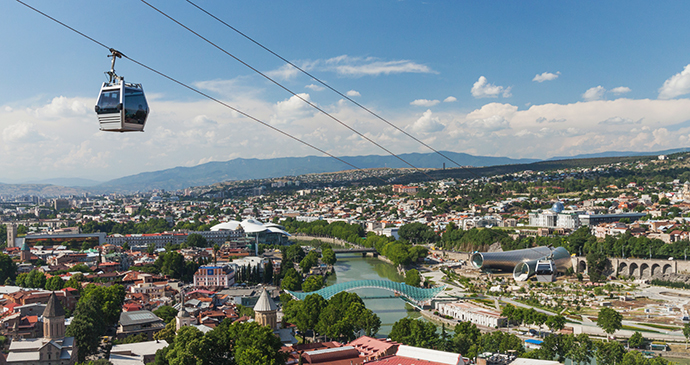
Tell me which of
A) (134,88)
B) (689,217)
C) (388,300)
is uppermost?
(134,88)

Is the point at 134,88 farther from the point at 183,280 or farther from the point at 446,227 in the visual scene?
the point at 446,227

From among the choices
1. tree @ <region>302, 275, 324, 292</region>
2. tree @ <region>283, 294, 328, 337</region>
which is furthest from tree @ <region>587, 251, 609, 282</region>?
tree @ <region>283, 294, 328, 337</region>

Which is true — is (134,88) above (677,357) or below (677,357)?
above

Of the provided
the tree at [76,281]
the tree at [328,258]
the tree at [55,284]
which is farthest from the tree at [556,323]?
the tree at [328,258]

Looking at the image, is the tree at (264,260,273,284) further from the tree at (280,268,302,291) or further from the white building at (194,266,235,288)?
the white building at (194,266,235,288)

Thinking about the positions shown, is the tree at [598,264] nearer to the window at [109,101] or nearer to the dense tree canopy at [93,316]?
the dense tree canopy at [93,316]

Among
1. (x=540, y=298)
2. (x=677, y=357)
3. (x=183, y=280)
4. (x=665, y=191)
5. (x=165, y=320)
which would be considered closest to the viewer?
(x=677, y=357)

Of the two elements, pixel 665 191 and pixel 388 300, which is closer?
pixel 388 300

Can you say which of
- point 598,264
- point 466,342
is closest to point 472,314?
point 466,342

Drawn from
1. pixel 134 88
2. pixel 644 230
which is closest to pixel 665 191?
pixel 644 230
